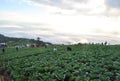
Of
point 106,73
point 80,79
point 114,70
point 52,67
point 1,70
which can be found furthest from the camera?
point 1,70

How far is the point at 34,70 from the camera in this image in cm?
3653

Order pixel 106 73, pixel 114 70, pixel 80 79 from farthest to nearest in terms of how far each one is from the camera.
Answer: pixel 114 70, pixel 106 73, pixel 80 79

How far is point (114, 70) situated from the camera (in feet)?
106

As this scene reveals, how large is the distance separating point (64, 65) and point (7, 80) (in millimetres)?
7399

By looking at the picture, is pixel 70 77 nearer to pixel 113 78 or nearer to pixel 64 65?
pixel 113 78

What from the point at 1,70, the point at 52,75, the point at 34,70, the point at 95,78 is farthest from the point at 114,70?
the point at 1,70

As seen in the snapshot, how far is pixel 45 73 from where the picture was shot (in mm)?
33094

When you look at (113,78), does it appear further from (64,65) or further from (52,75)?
(64,65)

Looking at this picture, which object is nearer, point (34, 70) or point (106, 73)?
point (106, 73)

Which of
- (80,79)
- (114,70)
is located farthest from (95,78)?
(114,70)

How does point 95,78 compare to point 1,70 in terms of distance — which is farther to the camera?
point 1,70

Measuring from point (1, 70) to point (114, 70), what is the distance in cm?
1850

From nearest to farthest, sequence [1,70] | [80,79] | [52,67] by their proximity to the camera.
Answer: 1. [80,79]
2. [52,67]
3. [1,70]

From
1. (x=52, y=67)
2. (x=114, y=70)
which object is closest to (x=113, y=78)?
(x=114, y=70)
